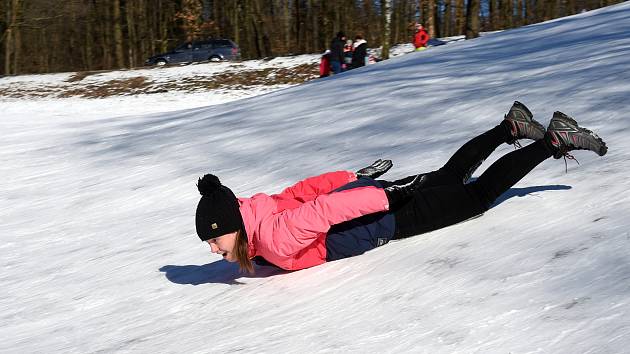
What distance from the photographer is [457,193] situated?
3.96 m

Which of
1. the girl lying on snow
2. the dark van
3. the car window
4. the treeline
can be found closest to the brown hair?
the girl lying on snow

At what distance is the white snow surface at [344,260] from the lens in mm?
2873

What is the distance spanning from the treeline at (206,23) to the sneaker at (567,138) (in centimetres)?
2443

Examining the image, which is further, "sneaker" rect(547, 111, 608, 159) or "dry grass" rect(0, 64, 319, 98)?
"dry grass" rect(0, 64, 319, 98)

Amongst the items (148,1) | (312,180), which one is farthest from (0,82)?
(312,180)

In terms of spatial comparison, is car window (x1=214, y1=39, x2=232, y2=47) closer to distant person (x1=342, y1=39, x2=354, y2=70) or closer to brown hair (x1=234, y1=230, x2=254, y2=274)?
distant person (x1=342, y1=39, x2=354, y2=70)

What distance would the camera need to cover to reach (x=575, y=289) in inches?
112

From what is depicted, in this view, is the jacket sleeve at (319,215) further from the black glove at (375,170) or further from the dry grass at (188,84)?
the dry grass at (188,84)

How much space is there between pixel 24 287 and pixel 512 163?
2838 mm

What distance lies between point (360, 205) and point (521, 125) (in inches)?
46.1

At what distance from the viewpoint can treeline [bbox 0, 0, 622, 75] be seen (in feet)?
98.8

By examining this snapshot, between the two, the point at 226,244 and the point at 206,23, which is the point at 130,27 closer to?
the point at 206,23

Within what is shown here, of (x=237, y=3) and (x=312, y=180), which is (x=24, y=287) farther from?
(x=237, y=3)

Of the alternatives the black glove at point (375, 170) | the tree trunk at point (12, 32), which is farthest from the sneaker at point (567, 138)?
the tree trunk at point (12, 32)
